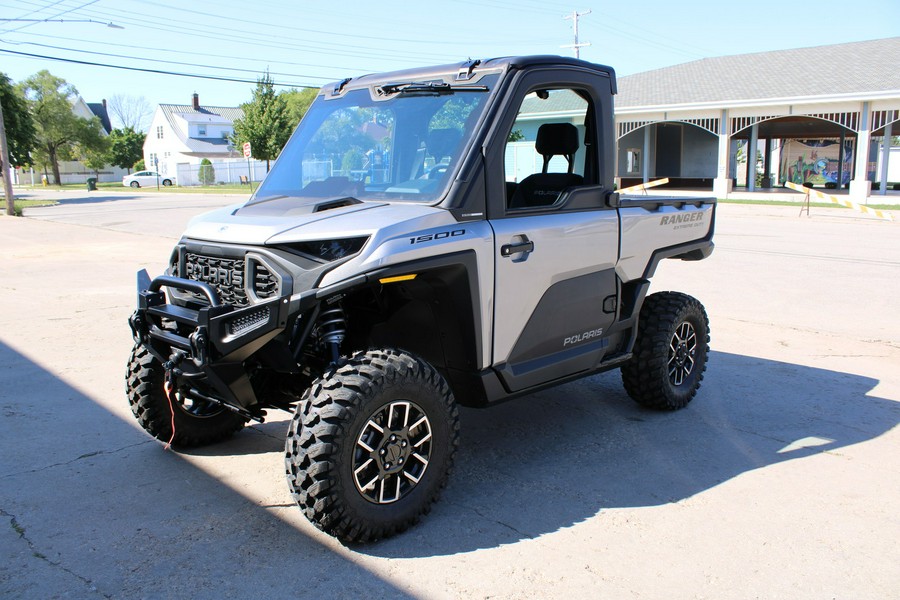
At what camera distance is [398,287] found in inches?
159

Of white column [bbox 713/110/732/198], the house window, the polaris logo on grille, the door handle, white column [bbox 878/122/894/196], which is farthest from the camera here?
the house window

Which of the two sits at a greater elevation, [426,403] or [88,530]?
[426,403]

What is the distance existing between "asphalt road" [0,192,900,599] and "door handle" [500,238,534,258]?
52.9 inches

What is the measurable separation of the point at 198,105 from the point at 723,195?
7055 cm

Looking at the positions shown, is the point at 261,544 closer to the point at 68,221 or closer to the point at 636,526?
the point at 636,526

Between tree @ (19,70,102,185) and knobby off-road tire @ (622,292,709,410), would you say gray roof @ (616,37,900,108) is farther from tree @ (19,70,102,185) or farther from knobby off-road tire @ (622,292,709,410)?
tree @ (19,70,102,185)

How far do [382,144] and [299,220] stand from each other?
0.98 metres

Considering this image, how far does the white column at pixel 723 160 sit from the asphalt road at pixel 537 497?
2750 cm

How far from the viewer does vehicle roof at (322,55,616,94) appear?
167 inches

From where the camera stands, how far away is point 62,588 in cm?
329

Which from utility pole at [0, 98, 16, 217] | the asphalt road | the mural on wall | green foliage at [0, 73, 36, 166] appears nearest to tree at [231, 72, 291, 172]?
green foliage at [0, 73, 36, 166]

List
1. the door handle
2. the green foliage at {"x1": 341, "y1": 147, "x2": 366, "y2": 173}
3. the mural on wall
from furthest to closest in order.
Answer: the mural on wall, the green foliage at {"x1": 341, "y1": 147, "x2": 366, "y2": 173}, the door handle

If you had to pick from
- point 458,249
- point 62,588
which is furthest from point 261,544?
point 458,249

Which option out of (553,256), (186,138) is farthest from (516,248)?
(186,138)
